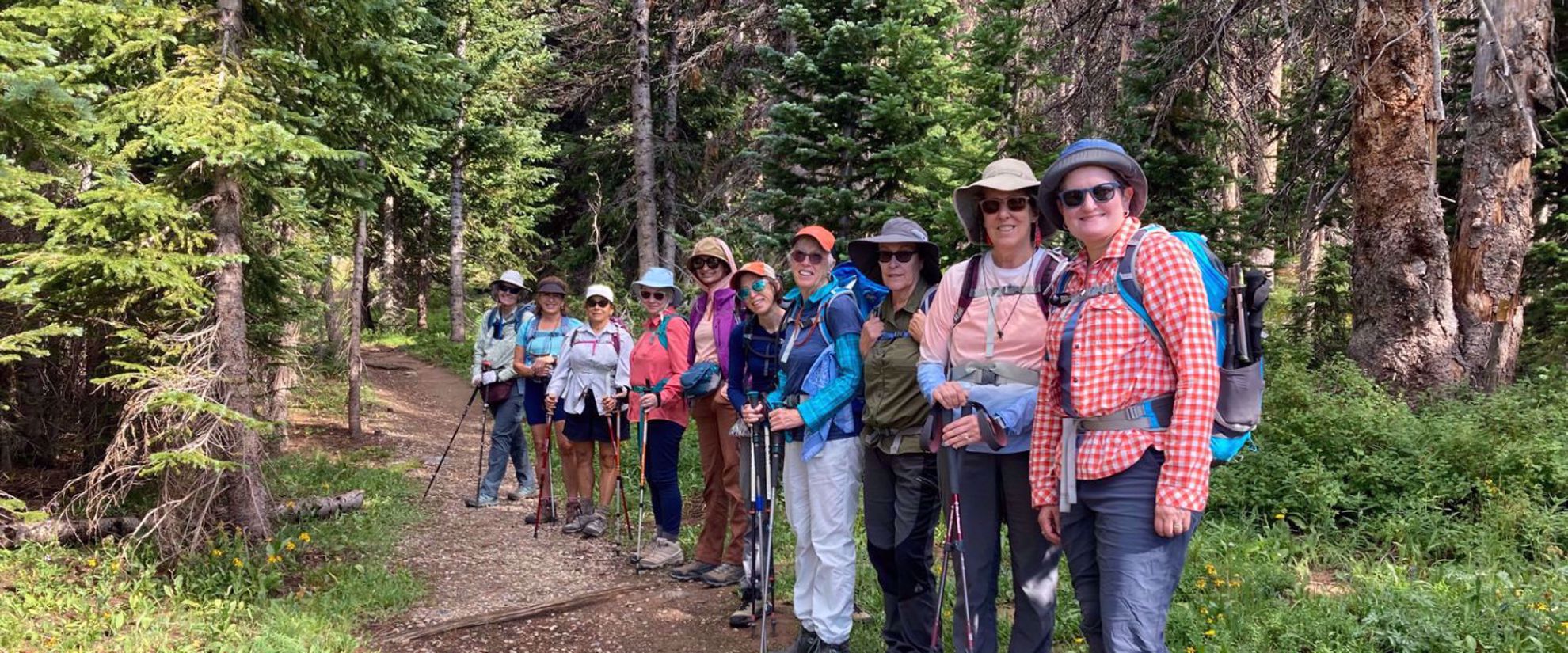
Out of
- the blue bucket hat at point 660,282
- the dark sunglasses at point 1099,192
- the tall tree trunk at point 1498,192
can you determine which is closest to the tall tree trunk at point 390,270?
the blue bucket hat at point 660,282

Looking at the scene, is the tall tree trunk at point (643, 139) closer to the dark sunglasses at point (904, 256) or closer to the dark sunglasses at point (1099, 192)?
the dark sunglasses at point (904, 256)

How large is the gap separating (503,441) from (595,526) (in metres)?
1.86

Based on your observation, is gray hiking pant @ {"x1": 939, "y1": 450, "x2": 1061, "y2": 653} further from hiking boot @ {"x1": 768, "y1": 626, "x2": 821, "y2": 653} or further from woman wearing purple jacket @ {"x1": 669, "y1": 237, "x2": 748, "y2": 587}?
woman wearing purple jacket @ {"x1": 669, "y1": 237, "x2": 748, "y2": 587}

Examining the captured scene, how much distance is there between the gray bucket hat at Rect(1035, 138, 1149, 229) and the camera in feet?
9.48

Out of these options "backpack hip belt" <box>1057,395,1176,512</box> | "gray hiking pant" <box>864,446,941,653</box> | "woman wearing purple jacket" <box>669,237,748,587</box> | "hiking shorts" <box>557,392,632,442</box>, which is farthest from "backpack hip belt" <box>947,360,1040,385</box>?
"hiking shorts" <box>557,392,632,442</box>

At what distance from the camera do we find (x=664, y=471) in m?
6.81

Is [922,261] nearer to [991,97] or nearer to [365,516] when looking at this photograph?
[991,97]

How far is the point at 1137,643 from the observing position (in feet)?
8.85

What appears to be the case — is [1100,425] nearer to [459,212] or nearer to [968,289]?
[968,289]

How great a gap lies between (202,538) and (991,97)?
7.34 meters

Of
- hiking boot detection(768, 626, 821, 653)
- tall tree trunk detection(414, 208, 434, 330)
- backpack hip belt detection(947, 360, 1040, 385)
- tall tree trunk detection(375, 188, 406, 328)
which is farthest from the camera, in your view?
tall tree trunk detection(414, 208, 434, 330)

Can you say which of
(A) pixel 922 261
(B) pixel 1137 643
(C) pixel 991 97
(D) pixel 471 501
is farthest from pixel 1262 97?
(D) pixel 471 501

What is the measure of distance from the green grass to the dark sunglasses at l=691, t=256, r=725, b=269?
9.79 ft

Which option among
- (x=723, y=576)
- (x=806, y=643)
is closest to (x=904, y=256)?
(x=806, y=643)
